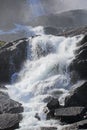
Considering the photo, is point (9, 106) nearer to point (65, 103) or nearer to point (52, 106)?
point (52, 106)

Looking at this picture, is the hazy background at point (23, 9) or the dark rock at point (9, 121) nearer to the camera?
the dark rock at point (9, 121)

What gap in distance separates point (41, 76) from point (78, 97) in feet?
38.6

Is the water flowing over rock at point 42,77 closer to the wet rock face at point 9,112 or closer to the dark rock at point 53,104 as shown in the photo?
the dark rock at point 53,104

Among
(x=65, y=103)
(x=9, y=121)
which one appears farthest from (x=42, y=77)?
(x=9, y=121)

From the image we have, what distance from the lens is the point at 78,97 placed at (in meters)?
43.3

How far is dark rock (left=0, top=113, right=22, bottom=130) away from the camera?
37.5 meters

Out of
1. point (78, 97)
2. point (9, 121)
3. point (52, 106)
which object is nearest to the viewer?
point (9, 121)

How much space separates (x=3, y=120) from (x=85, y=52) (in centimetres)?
1822

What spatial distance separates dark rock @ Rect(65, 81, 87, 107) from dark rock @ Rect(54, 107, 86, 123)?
253 cm

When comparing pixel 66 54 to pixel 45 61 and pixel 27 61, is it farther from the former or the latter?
pixel 27 61

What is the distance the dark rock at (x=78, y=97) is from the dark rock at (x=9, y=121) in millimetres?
6470

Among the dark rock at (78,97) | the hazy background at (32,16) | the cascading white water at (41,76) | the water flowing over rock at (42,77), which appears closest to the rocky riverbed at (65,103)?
the dark rock at (78,97)

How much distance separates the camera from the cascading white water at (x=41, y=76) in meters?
42.5

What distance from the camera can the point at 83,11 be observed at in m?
147
